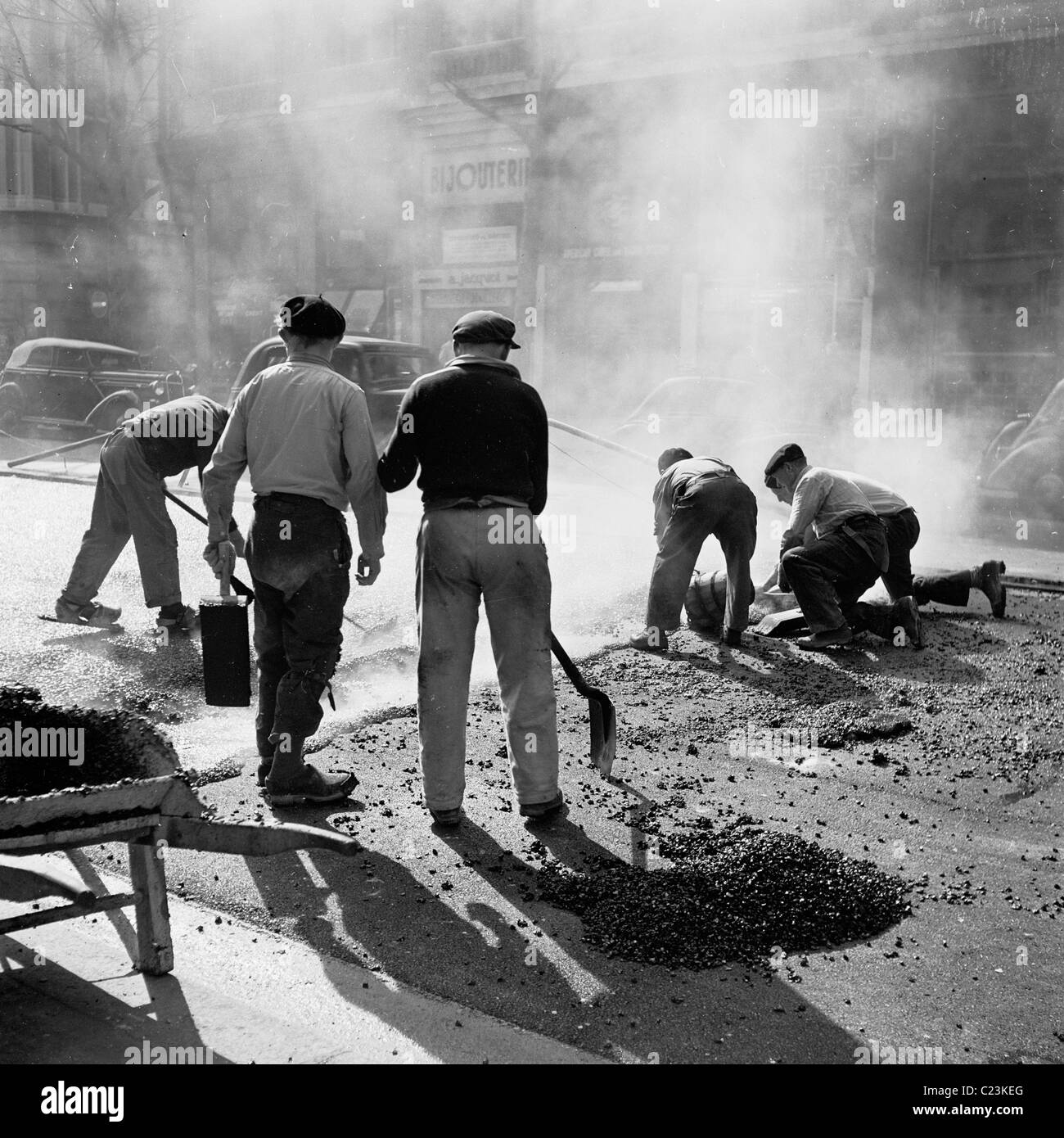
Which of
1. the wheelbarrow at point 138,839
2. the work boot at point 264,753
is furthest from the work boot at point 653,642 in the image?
the wheelbarrow at point 138,839

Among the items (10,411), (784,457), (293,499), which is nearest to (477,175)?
(10,411)

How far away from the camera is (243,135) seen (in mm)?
23594

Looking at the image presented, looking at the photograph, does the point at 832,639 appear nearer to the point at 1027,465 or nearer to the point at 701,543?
the point at 701,543

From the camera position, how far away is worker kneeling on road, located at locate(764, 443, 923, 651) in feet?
21.6

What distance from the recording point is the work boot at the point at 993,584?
7.29 meters

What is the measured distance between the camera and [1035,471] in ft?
39.4

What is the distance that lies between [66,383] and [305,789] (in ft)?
53.3

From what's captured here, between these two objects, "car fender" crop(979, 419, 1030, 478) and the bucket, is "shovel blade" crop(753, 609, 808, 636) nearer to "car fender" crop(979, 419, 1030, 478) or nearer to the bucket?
the bucket

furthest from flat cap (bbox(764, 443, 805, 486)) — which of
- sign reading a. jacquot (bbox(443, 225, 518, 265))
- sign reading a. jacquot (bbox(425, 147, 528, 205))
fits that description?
sign reading a. jacquot (bbox(425, 147, 528, 205))

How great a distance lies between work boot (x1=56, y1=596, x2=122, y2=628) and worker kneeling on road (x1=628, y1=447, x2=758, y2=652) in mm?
3015
